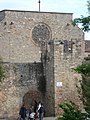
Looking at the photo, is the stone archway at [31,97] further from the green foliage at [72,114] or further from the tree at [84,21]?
the tree at [84,21]

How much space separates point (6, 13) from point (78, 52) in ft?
52.8

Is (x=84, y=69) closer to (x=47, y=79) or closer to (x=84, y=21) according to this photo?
(x=84, y=21)

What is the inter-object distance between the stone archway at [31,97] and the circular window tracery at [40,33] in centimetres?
1518

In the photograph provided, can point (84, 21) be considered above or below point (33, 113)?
above

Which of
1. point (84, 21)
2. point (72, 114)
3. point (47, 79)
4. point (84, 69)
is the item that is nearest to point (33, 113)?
point (47, 79)

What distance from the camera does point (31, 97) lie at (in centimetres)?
3291

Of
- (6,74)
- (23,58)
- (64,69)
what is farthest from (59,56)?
(23,58)

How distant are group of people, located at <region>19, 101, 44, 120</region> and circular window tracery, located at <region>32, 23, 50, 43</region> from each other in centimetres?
1557

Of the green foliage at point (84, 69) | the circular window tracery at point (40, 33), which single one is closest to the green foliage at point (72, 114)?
the green foliage at point (84, 69)

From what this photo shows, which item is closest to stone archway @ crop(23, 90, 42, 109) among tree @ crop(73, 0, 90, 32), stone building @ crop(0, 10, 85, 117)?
stone building @ crop(0, 10, 85, 117)

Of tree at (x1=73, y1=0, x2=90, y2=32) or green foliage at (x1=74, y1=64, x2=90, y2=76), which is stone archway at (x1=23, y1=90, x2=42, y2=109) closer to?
green foliage at (x1=74, y1=64, x2=90, y2=76)

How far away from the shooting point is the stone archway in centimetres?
3273

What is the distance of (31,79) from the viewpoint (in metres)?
32.5

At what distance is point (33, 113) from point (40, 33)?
1961cm
